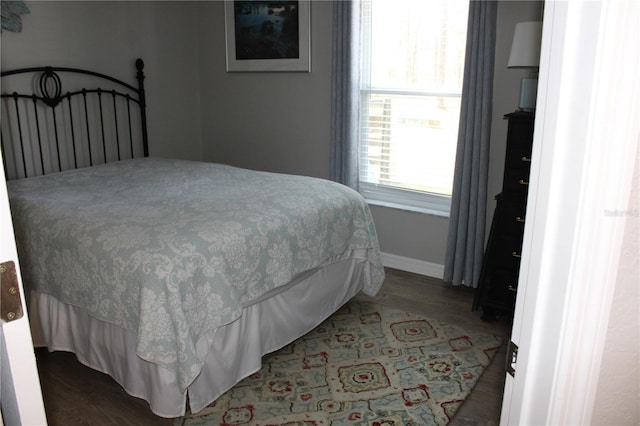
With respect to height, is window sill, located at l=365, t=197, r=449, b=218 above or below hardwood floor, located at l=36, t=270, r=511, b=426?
above

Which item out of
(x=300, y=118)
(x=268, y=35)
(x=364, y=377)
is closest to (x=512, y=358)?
(x=364, y=377)

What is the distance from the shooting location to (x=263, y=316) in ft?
8.38

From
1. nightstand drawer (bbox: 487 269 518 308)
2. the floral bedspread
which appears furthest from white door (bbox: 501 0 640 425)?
nightstand drawer (bbox: 487 269 518 308)

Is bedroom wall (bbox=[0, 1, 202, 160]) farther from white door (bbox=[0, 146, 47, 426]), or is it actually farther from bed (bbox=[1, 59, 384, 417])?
white door (bbox=[0, 146, 47, 426])

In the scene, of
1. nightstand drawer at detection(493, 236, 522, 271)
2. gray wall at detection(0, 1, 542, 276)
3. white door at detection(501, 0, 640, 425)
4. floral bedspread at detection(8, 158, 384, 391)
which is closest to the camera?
white door at detection(501, 0, 640, 425)

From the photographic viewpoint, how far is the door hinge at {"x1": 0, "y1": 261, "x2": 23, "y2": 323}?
31.3 inches

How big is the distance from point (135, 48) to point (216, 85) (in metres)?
0.75

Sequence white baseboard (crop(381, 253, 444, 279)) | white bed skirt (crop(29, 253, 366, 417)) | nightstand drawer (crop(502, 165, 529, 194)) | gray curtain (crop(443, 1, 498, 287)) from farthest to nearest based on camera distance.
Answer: white baseboard (crop(381, 253, 444, 279)), gray curtain (crop(443, 1, 498, 287)), nightstand drawer (crop(502, 165, 529, 194)), white bed skirt (crop(29, 253, 366, 417))

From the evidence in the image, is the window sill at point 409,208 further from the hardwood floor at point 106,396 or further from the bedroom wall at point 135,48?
the bedroom wall at point 135,48

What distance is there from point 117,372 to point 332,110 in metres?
2.36

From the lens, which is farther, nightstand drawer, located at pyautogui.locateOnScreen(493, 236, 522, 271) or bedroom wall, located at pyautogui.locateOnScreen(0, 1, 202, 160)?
bedroom wall, located at pyautogui.locateOnScreen(0, 1, 202, 160)

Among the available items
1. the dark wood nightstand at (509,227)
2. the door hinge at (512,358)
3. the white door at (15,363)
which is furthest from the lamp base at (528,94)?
the white door at (15,363)

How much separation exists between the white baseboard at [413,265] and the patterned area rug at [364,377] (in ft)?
2.28

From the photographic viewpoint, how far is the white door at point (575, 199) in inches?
26.7
